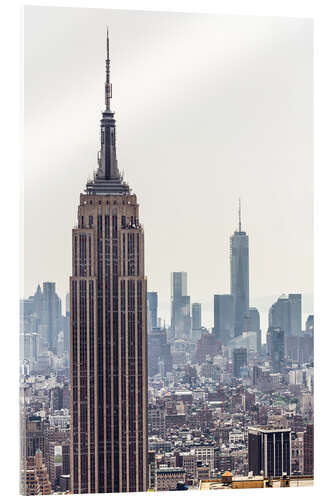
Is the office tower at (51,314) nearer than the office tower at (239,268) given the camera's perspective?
Yes

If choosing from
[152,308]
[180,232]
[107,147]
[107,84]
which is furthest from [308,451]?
[107,84]

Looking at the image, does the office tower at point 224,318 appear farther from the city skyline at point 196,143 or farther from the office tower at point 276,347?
the office tower at point 276,347

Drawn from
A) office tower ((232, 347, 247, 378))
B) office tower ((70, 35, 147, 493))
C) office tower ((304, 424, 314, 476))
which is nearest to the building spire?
office tower ((70, 35, 147, 493))

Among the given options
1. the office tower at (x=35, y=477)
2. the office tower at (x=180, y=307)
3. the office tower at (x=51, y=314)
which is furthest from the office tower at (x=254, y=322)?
the office tower at (x=35, y=477)

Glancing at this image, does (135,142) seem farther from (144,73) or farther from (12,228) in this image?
(12,228)

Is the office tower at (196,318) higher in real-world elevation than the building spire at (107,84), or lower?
lower

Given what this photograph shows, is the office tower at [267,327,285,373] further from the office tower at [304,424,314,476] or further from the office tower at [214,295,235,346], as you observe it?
the office tower at [304,424,314,476]

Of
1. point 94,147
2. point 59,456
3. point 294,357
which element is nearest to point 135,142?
point 94,147
